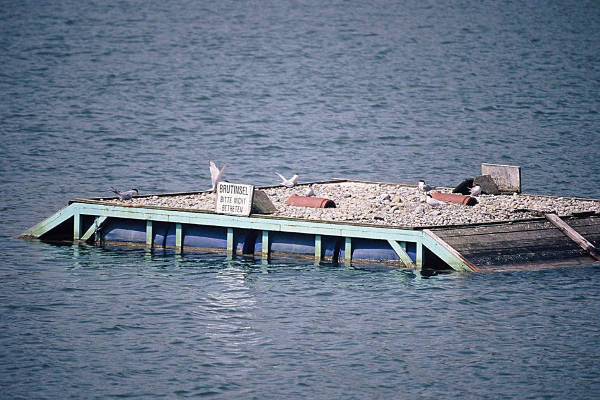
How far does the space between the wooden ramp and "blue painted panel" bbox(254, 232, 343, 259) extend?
7.87ft

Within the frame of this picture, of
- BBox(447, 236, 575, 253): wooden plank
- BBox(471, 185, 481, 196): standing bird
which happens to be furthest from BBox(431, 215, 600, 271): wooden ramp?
BBox(471, 185, 481, 196): standing bird

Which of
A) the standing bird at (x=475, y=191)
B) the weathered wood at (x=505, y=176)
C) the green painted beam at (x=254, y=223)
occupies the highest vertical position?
the weathered wood at (x=505, y=176)

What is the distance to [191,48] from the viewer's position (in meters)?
81.9

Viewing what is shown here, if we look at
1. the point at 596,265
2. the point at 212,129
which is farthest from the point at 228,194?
the point at 212,129

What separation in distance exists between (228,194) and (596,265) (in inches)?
320

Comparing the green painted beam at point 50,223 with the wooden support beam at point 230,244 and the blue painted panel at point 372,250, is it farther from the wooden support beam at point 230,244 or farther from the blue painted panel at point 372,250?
the blue painted panel at point 372,250

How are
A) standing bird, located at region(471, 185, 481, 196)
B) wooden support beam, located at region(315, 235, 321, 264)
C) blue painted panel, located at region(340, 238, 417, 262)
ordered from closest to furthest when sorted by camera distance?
blue painted panel, located at region(340, 238, 417, 262)
wooden support beam, located at region(315, 235, 321, 264)
standing bird, located at region(471, 185, 481, 196)

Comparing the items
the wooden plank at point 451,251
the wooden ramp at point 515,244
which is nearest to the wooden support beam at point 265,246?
the wooden plank at point 451,251

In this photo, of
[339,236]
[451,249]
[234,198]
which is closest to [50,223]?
[234,198]

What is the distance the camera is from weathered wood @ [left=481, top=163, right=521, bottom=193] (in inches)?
1220

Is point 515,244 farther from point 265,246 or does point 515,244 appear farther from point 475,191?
point 265,246

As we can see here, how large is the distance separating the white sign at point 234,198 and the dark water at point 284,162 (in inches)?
46.1

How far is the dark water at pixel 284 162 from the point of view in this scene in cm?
2073

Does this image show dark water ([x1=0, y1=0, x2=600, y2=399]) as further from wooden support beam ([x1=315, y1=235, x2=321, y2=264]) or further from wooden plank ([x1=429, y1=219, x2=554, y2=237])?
wooden plank ([x1=429, y1=219, x2=554, y2=237])
